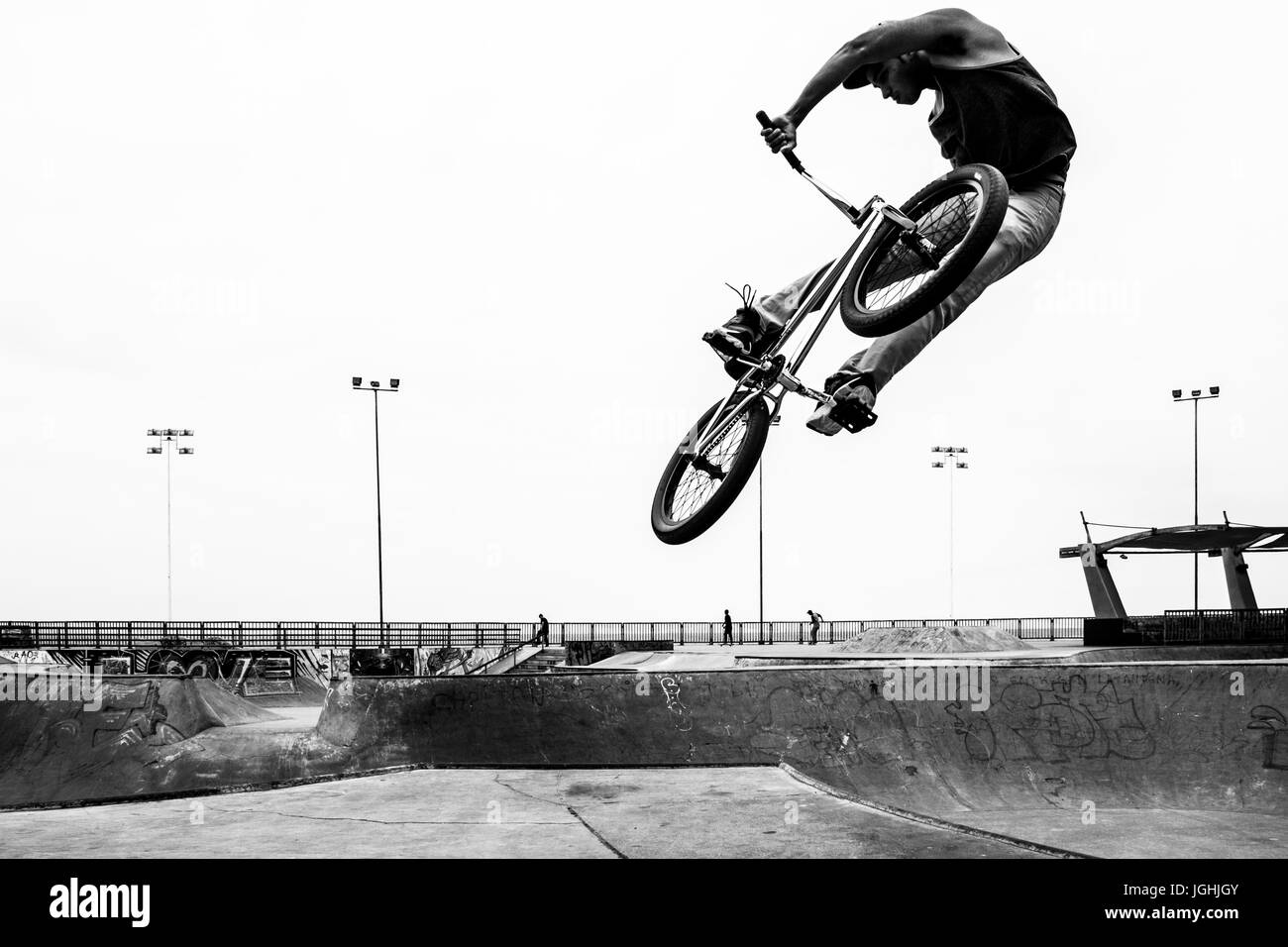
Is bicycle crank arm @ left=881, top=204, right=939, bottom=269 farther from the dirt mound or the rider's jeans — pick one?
the dirt mound

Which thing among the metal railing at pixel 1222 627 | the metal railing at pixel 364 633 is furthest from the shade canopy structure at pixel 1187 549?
the metal railing at pixel 364 633

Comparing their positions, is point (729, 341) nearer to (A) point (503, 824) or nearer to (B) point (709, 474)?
(B) point (709, 474)

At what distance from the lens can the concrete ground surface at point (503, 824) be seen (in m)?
5.53

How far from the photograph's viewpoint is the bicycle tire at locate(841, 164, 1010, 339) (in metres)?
5.86

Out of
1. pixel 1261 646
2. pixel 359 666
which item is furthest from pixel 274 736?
pixel 1261 646

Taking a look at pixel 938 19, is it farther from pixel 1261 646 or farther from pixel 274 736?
pixel 1261 646

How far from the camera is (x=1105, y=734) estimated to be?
1175cm

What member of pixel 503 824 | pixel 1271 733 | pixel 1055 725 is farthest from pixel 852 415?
pixel 1271 733

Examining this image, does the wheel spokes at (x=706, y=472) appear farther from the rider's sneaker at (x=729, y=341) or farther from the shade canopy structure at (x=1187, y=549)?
the shade canopy structure at (x=1187, y=549)

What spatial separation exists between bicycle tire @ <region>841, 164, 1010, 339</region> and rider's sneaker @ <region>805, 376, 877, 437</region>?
33 cm

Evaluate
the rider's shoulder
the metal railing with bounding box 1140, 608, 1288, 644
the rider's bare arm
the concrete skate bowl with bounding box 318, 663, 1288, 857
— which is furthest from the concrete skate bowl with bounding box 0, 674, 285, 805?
the metal railing with bounding box 1140, 608, 1288, 644

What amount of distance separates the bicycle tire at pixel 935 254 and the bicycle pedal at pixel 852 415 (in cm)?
45

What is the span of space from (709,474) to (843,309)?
151 cm
